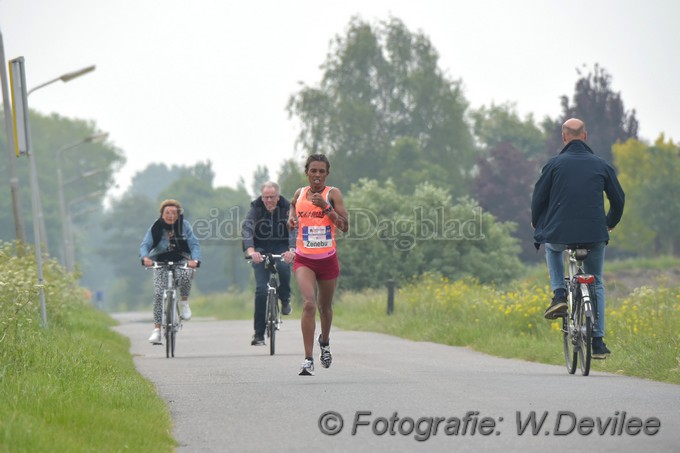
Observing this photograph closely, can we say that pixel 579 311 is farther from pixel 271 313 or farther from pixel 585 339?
pixel 271 313

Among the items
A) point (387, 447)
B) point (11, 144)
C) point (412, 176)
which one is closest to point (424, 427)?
point (387, 447)

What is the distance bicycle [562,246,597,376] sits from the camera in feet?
37.2

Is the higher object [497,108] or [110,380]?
[497,108]

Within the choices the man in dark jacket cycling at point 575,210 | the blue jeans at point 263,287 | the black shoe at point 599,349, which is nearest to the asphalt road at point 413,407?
the black shoe at point 599,349

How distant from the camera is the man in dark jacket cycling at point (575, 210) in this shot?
11.5 m

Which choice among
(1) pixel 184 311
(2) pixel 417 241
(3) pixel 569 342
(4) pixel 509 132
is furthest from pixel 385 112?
(3) pixel 569 342

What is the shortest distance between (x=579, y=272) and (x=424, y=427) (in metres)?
3.98

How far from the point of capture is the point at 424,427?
26.8ft

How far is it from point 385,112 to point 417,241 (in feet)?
101

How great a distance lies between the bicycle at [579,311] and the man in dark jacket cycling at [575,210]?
0.09 metres

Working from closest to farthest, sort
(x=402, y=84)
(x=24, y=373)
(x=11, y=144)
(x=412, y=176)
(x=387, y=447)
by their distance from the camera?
1. (x=387, y=447)
2. (x=24, y=373)
3. (x=11, y=144)
4. (x=412, y=176)
5. (x=402, y=84)

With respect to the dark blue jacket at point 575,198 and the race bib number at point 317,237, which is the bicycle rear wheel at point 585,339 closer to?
the dark blue jacket at point 575,198

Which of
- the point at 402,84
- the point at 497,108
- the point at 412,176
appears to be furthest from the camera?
the point at 497,108

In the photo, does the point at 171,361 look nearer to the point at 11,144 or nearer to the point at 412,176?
the point at 11,144
